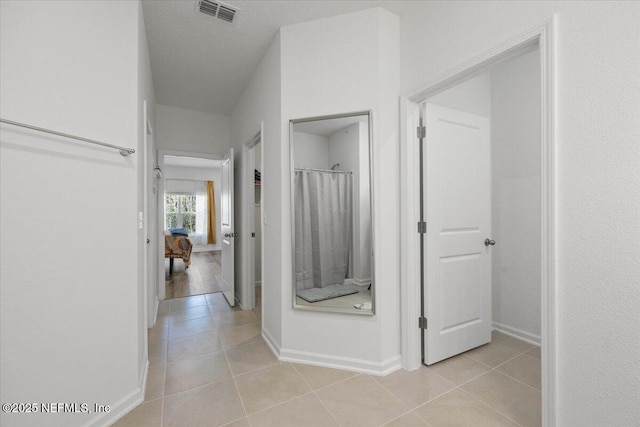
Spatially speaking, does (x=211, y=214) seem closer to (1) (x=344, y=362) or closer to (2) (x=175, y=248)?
(2) (x=175, y=248)

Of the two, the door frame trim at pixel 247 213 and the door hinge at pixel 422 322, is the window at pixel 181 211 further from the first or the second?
the door hinge at pixel 422 322

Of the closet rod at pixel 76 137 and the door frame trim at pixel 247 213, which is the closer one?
the closet rod at pixel 76 137

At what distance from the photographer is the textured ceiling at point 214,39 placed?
2117mm

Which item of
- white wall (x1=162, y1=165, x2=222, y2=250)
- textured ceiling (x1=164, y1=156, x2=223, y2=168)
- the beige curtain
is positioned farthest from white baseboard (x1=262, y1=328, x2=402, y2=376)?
the beige curtain

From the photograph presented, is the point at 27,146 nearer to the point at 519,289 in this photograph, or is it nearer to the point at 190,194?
the point at 519,289

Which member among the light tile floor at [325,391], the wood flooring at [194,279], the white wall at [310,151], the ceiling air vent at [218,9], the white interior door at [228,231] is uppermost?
the ceiling air vent at [218,9]

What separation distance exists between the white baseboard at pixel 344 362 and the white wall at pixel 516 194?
4.52 feet

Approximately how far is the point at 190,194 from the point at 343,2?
8.23 m

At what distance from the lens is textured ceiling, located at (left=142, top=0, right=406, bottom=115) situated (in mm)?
2117

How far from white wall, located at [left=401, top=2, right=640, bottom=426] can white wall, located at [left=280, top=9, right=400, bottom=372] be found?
0.92 meters

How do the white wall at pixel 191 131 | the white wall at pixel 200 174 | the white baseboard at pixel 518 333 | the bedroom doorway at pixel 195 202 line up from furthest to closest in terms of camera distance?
1. the white wall at pixel 200 174
2. the bedroom doorway at pixel 195 202
3. the white wall at pixel 191 131
4. the white baseboard at pixel 518 333

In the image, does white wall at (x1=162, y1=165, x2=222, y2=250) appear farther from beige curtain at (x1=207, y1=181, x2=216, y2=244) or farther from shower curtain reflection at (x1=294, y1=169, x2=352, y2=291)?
shower curtain reflection at (x1=294, y1=169, x2=352, y2=291)

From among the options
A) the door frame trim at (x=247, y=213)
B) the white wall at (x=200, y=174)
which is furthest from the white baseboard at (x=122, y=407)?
the white wall at (x=200, y=174)

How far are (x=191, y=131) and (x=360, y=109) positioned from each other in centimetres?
309
